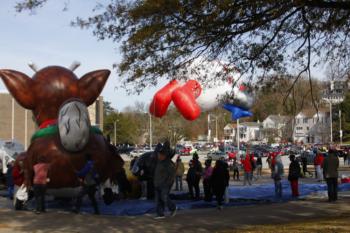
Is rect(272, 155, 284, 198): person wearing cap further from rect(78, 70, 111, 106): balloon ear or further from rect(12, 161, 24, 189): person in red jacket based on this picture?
rect(12, 161, 24, 189): person in red jacket

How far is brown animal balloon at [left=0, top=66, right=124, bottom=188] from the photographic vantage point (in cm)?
1443

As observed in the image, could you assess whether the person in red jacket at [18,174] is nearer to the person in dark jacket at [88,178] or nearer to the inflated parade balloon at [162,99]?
the person in dark jacket at [88,178]

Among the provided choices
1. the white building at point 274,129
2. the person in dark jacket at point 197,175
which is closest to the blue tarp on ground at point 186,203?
the person in dark jacket at point 197,175

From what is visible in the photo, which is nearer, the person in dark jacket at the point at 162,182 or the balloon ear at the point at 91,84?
the person in dark jacket at the point at 162,182

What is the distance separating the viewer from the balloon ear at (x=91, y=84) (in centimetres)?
1623

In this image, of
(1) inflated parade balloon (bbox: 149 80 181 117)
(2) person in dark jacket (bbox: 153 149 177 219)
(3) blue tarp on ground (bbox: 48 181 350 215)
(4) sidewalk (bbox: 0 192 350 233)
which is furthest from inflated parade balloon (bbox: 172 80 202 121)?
(2) person in dark jacket (bbox: 153 149 177 219)

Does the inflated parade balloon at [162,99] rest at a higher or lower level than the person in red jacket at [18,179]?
higher

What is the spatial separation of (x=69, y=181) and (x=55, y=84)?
3.00m

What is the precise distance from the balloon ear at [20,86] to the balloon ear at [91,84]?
1452mm

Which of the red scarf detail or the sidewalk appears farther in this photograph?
the red scarf detail

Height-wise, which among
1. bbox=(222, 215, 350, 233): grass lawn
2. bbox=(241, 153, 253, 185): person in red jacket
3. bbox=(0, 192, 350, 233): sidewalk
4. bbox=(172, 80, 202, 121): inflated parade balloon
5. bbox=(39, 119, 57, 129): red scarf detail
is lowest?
bbox=(0, 192, 350, 233): sidewalk

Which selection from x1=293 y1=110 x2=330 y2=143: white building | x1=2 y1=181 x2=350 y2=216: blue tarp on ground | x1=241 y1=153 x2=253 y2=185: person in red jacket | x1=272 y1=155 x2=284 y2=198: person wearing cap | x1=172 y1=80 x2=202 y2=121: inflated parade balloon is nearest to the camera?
x1=2 y1=181 x2=350 y2=216: blue tarp on ground

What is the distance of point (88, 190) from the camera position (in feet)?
46.5

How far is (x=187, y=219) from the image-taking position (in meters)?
12.7
